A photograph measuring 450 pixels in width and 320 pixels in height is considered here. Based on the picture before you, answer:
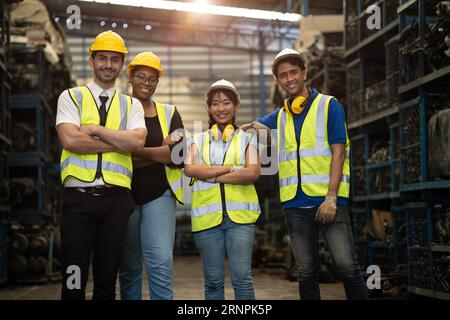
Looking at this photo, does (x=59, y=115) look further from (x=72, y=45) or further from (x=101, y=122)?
(x=72, y=45)

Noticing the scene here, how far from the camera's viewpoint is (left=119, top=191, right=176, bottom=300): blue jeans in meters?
4.27

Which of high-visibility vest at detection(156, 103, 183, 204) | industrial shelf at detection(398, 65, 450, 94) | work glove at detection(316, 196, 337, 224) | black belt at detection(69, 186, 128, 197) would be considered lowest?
work glove at detection(316, 196, 337, 224)

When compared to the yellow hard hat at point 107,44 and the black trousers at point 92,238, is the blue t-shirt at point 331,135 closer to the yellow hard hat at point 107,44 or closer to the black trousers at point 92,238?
the black trousers at point 92,238

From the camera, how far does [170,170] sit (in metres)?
4.48

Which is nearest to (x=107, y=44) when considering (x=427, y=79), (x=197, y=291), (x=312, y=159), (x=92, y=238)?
(x=92, y=238)

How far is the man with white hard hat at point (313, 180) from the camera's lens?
4.07 m

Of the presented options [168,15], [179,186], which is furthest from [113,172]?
[168,15]

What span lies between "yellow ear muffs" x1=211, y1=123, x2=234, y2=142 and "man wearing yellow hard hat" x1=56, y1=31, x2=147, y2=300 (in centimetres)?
57

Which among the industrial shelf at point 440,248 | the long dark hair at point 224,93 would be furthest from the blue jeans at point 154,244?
the industrial shelf at point 440,248

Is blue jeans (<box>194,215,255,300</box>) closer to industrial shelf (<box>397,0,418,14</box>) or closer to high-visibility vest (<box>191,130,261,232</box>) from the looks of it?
high-visibility vest (<box>191,130,261,232</box>)

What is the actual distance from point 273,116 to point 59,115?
1.46m

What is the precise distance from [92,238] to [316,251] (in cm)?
142

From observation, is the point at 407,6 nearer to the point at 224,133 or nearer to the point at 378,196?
the point at 378,196

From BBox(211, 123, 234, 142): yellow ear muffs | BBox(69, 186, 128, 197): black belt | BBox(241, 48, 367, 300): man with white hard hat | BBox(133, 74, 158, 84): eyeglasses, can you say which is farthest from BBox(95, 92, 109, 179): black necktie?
BBox(241, 48, 367, 300): man with white hard hat
